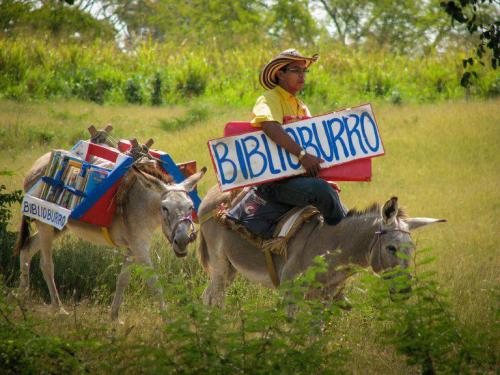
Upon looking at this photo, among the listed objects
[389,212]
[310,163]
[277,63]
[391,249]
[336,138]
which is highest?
[277,63]

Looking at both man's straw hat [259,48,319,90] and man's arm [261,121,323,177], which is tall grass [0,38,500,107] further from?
man's arm [261,121,323,177]

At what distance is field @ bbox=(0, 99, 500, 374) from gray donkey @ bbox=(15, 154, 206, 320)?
351 mm

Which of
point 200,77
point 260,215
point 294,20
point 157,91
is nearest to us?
point 260,215

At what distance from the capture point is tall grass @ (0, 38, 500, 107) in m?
23.2

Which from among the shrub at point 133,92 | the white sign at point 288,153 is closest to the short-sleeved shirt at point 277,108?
the white sign at point 288,153

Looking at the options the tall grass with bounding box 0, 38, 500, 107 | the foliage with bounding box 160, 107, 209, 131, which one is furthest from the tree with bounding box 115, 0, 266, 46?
the foliage with bounding box 160, 107, 209, 131

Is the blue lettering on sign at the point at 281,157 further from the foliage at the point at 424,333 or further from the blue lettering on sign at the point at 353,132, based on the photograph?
the foliage at the point at 424,333

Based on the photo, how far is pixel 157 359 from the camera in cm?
539

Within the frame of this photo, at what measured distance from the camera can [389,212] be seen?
6.83m

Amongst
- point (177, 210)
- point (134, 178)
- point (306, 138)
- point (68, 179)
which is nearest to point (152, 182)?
point (177, 210)

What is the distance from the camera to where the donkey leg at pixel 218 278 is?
8109 mm

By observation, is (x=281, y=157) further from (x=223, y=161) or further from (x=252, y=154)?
(x=223, y=161)

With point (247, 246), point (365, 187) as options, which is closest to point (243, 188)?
point (247, 246)

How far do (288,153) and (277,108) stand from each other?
43 centimetres
